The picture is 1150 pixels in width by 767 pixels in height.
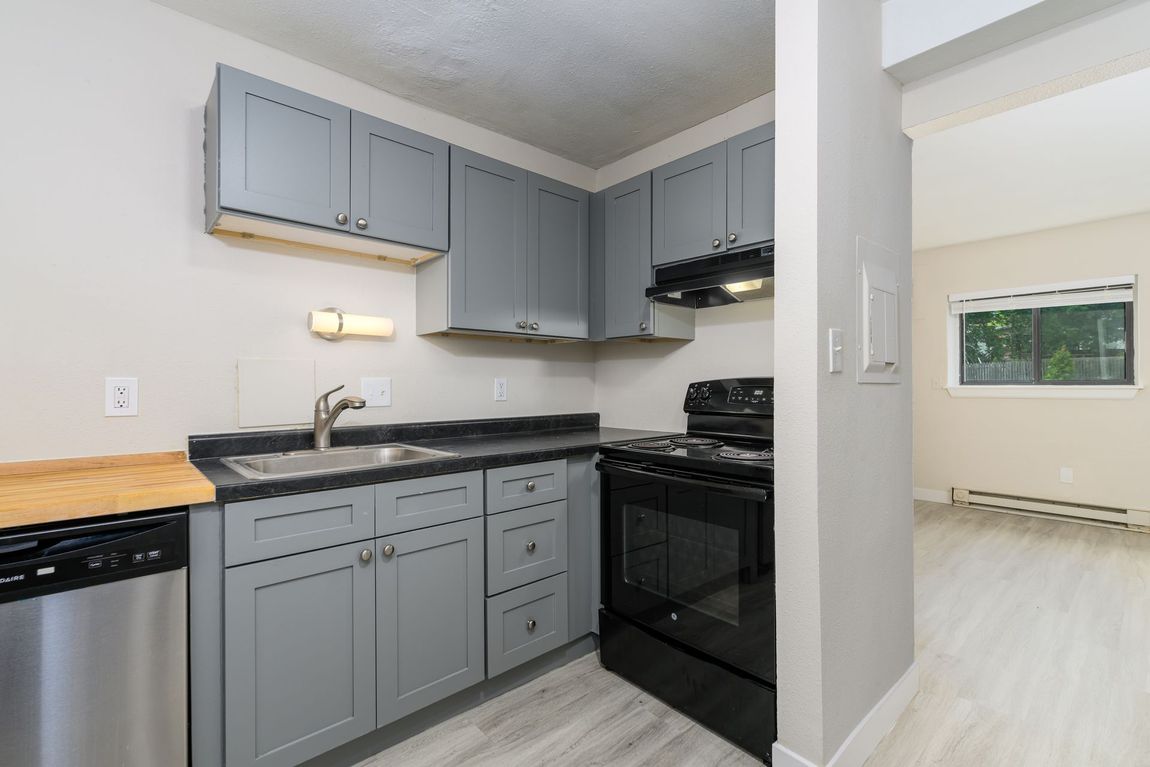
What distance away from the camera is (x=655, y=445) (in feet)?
7.16

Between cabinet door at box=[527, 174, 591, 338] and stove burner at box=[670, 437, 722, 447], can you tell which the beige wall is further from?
cabinet door at box=[527, 174, 591, 338]

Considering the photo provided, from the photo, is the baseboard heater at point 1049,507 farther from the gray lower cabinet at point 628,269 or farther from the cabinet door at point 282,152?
the cabinet door at point 282,152

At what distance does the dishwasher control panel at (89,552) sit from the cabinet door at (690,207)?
78.0 inches

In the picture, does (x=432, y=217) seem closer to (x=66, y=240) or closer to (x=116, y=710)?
(x=66, y=240)

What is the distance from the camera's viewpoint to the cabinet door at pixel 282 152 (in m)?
1.64

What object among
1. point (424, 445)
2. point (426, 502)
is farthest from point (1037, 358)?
point (426, 502)

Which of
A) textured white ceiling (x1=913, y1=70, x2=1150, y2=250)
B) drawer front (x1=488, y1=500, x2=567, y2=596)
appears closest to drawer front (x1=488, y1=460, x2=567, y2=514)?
drawer front (x1=488, y1=500, x2=567, y2=596)

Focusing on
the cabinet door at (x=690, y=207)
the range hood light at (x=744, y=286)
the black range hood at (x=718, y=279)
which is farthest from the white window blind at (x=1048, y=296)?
the cabinet door at (x=690, y=207)

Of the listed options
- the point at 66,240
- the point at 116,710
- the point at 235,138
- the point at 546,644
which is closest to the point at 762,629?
the point at 546,644

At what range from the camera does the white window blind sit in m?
4.07

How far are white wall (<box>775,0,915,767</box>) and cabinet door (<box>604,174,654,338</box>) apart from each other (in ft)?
3.24

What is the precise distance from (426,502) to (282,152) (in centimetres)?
124

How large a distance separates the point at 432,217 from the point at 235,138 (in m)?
0.68

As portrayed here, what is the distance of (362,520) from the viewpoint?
1.60 meters
